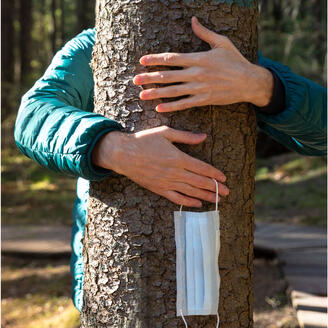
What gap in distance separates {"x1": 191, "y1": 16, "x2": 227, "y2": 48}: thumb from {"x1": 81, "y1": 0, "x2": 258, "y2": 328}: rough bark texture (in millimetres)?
30

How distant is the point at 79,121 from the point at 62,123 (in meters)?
0.07

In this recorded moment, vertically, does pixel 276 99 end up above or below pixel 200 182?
above

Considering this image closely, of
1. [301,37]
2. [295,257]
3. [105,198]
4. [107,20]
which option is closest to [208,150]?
[105,198]

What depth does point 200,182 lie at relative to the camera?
72.1 inches

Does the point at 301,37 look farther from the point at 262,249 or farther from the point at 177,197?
the point at 177,197

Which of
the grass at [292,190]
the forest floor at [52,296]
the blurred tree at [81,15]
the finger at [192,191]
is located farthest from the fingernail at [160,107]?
the blurred tree at [81,15]

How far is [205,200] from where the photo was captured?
187 centimetres

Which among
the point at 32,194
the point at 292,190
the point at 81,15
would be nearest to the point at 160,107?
the point at 292,190

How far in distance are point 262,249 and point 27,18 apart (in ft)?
46.5

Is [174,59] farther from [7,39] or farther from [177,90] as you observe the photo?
[7,39]

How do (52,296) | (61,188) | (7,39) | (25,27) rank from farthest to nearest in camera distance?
(25,27)
(7,39)
(61,188)
(52,296)

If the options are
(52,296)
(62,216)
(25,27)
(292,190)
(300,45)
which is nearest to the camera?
(52,296)

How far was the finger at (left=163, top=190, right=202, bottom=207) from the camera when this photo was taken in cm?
184

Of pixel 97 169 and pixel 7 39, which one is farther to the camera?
pixel 7 39
